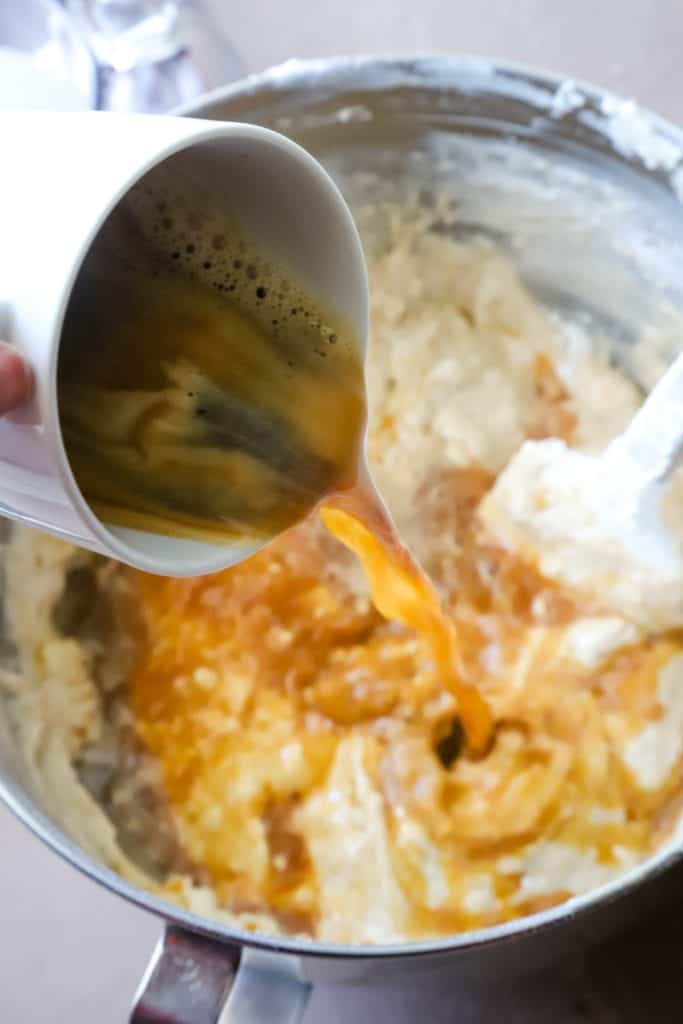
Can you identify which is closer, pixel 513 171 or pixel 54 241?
pixel 54 241

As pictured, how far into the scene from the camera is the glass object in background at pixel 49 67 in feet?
3.32

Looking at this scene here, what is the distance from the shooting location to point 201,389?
1.63ft

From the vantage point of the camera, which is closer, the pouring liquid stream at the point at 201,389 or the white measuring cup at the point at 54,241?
the white measuring cup at the point at 54,241

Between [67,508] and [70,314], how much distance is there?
125 mm

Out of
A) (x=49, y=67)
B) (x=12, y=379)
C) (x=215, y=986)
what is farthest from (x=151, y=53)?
(x=215, y=986)

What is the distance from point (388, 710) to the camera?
0.82 m

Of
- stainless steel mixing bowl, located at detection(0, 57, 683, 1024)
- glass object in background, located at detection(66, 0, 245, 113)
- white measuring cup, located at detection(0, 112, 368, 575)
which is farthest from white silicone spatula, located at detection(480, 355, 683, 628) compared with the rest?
glass object in background, located at detection(66, 0, 245, 113)

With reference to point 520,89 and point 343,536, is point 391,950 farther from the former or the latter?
point 520,89

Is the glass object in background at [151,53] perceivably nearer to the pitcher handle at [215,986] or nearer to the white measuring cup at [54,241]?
the white measuring cup at [54,241]

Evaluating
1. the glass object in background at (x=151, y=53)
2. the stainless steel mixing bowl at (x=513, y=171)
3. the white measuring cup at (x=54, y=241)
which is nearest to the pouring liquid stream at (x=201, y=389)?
the white measuring cup at (x=54, y=241)

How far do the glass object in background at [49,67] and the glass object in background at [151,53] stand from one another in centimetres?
1

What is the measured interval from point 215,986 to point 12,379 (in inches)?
13.5

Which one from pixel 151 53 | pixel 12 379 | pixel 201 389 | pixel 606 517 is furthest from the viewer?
pixel 151 53

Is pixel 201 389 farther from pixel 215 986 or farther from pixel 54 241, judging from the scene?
pixel 215 986
